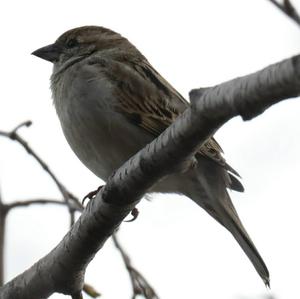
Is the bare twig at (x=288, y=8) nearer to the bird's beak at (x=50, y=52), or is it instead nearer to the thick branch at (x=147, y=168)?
the thick branch at (x=147, y=168)

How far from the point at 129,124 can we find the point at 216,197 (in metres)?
0.74

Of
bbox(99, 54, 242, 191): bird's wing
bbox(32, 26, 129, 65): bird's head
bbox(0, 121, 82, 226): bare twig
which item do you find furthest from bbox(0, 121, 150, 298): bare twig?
bbox(32, 26, 129, 65): bird's head

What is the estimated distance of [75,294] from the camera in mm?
4023

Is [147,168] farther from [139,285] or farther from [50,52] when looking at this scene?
[50,52]

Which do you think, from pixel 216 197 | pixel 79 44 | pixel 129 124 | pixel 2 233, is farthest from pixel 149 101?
pixel 2 233

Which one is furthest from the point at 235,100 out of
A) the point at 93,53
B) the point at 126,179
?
the point at 93,53

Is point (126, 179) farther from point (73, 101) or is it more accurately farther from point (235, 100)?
point (73, 101)

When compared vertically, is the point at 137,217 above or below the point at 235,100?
below

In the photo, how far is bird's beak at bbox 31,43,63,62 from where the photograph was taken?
19.6 feet

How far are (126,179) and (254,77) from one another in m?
0.98

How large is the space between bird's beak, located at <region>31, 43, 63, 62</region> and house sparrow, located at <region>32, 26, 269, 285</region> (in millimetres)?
485

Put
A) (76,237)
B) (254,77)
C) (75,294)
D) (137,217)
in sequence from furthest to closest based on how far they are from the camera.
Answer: (137,217), (75,294), (76,237), (254,77)

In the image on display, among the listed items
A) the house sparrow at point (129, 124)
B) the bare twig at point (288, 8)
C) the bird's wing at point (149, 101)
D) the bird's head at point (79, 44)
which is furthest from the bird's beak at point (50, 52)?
the bare twig at point (288, 8)

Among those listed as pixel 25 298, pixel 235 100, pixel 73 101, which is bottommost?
pixel 25 298
